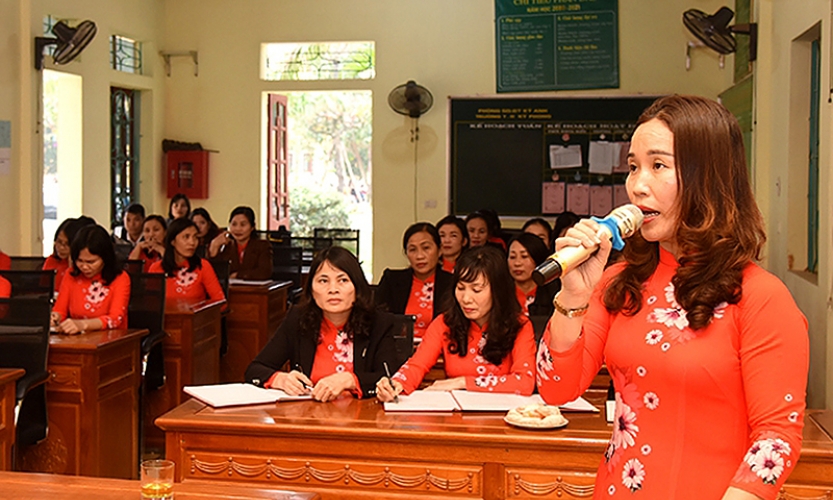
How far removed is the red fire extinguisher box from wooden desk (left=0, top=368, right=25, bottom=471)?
7289 mm

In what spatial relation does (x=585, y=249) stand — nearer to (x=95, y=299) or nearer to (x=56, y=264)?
(x=95, y=299)

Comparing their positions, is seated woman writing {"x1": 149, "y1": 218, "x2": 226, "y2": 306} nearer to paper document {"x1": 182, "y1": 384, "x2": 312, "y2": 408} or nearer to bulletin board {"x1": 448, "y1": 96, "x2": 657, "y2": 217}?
paper document {"x1": 182, "y1": 384, "x2": 312, "y2": 408}

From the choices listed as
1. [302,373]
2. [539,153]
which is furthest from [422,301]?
[539,153]

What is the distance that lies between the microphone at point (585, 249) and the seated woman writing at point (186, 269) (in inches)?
204

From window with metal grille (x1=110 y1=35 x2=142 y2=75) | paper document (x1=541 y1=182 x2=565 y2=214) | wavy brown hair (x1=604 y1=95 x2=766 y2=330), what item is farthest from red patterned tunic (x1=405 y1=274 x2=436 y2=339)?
window with metal grille (x1=110 y1=35 x2=142 y2=75)

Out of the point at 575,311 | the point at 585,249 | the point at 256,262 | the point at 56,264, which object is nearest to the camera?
the point at 585,249

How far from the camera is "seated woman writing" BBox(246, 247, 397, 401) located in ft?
12.2

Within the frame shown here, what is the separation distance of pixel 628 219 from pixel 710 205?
5.1 inches

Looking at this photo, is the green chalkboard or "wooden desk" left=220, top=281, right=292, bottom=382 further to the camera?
the green chalkboard

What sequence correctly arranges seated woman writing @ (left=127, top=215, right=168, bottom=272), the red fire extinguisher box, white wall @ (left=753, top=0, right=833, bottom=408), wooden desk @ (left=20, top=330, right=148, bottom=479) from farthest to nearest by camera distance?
1. the red fire extinguisher box
2. seated woman writing @ (left=127, top=215, right=168, bottom=272)
3. white wall @ (left=753, top=0, right=833, bottom=408)
4. wooden desk @ (left=20, top=330, right=148, bottom=479)

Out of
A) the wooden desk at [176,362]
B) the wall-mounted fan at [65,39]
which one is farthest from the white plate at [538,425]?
the wall-mounted fan at [65,39]

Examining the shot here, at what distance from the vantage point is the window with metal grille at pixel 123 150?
10.3m

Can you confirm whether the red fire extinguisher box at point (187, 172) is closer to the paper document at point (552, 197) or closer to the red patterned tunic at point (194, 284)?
the paper document at point (552, 197)

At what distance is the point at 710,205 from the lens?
1488mm
